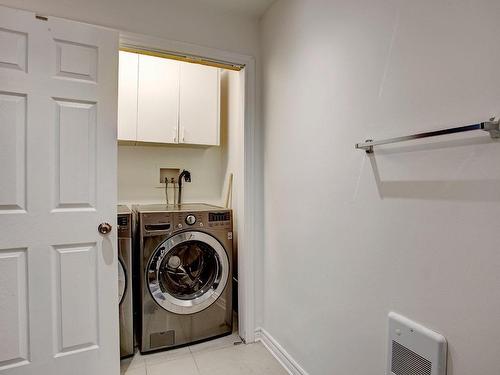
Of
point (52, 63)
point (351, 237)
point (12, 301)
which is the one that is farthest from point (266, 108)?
point (12, 301)

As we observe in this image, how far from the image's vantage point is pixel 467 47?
3.06 feet

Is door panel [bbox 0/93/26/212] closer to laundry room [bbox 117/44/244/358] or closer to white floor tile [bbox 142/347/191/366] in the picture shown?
laundry room [bbox 117/44/244/358]

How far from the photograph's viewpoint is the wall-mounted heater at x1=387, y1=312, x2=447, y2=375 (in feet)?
3.31

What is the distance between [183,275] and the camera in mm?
2305

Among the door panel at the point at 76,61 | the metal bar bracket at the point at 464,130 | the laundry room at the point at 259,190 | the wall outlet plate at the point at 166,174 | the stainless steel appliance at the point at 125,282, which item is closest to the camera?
the metal bar bracket at the point at 464,130

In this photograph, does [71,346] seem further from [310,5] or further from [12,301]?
[310,5]

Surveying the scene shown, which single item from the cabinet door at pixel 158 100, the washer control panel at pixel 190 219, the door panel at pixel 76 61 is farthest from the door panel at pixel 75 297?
the cabinet door at pixel 158 100

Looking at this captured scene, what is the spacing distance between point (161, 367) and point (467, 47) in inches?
90.6

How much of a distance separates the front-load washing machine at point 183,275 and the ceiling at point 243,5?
1471 mm

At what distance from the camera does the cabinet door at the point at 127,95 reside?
232cm

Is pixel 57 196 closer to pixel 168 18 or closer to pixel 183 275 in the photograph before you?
pixel 183 275

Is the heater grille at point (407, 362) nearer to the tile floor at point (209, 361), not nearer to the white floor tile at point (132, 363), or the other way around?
the tile floor at point (209, 361)

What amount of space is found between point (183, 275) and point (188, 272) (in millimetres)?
44

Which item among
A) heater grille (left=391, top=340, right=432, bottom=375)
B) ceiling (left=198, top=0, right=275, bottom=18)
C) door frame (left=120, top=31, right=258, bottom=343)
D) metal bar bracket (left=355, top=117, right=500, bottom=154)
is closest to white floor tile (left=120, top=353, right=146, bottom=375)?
door frame (left=120, top=31, right=258, bottom=343)
